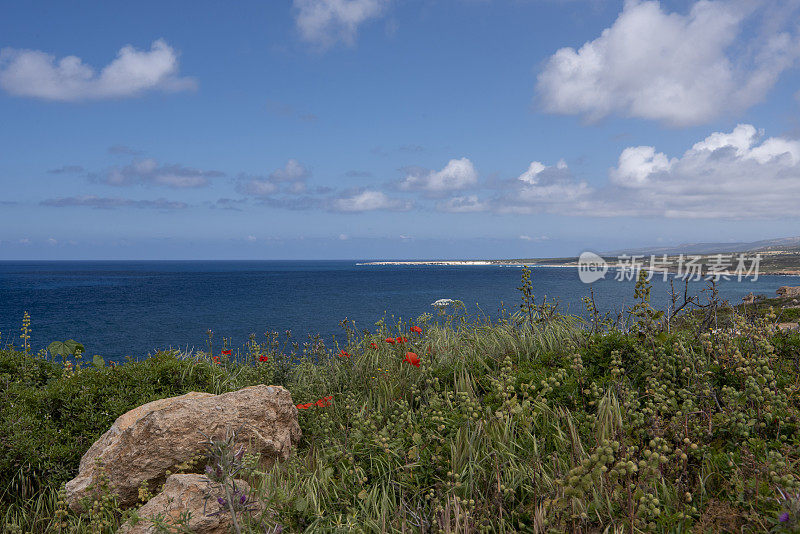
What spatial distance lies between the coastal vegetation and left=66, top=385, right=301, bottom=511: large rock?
8.3 inches

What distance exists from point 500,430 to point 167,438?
3.35 metres

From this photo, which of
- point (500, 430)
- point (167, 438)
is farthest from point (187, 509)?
point (500, 430)

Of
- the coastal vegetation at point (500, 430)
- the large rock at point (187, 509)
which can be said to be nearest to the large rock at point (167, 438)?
the coastal vegetation at point (500, 430)

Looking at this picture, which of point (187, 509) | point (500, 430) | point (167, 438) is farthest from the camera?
point (167, 438)

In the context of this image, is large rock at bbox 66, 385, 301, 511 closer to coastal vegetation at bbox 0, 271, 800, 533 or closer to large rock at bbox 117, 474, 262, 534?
coastal vegetation at bbox 0, 271, 800, 533

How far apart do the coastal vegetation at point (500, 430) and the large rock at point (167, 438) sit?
21 centimetres

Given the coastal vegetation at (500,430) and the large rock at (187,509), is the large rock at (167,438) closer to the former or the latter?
the coastal vegetation at (500,430)

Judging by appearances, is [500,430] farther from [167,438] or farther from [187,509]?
[167,438]

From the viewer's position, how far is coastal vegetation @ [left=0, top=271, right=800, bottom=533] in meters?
2.76

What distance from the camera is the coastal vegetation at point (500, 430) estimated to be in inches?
108

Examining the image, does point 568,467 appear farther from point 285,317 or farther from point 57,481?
point 285,317

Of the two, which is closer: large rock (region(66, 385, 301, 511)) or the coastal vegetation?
the coastal vegetation

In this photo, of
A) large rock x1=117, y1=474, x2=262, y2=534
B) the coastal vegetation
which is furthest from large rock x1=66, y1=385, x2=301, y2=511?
large rock x1=117, y1=474, x2=262, y2=534

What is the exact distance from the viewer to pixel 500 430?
3.82 m
